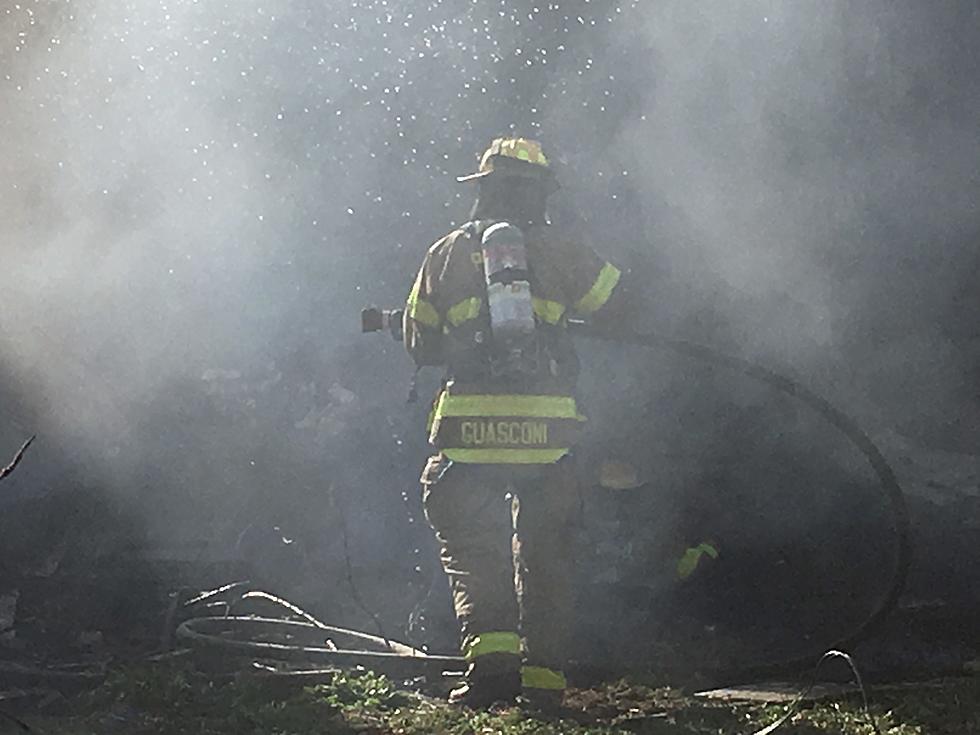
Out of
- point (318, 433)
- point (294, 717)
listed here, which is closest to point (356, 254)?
point (318, 433)

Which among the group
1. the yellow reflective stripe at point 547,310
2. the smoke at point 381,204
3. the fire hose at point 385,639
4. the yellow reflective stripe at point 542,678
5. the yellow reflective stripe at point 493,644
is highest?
the smoke at point 381,204

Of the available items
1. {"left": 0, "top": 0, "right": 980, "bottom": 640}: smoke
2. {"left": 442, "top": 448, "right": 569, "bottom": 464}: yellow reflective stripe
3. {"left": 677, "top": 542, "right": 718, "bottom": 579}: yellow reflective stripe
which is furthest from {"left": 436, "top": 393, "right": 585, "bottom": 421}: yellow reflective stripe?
{"left": 0, "top": 0, "right": 980, "bottom": 640}: smoke

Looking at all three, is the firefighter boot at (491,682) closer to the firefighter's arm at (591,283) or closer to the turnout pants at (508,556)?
the turnout pants at (508,556)

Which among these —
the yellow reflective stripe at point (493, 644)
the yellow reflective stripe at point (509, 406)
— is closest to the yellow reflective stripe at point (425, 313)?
the yellow reflective stripe at point (509, 406)

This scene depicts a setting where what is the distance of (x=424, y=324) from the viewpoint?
14.6ft

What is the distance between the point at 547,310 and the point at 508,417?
0.41m

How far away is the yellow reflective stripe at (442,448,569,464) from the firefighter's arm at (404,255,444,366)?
1.37ft

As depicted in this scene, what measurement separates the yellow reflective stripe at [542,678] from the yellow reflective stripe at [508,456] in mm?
686

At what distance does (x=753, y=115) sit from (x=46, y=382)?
13.4 feet

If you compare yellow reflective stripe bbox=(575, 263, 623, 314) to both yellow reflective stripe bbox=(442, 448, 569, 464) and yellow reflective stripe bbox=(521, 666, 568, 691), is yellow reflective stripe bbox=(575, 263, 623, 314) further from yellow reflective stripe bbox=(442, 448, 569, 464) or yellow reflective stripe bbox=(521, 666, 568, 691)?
yellow reflective stripe bbox=(521, 666, 568, 691)

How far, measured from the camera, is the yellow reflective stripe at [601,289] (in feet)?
14.3

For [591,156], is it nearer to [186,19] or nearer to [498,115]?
[498,115]

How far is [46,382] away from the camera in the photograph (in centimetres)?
690

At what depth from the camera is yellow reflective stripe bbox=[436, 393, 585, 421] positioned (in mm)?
4191
